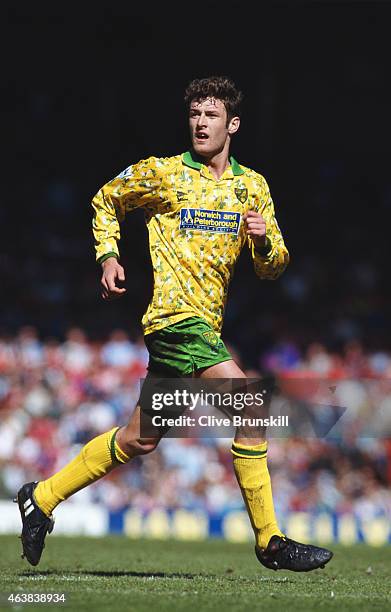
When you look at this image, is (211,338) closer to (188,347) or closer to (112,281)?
(188,347)

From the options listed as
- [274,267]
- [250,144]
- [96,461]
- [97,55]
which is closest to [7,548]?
[96,461]

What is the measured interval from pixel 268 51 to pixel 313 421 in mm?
11072

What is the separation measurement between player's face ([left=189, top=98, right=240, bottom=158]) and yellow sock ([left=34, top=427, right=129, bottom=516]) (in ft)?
5.30

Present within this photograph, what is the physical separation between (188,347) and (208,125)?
1213mm

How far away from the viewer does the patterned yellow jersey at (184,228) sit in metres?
6.36

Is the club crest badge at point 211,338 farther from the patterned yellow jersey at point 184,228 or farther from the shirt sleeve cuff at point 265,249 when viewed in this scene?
the shirt sleeve cuff at point 265,249

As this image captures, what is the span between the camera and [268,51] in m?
20.7

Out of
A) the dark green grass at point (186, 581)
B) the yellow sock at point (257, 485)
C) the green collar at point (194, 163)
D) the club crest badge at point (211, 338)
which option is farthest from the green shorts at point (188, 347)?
the dark green grass at point (186, 581)

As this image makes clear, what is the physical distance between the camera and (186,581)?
6.41 m

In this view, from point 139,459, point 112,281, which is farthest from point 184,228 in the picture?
point 139,459

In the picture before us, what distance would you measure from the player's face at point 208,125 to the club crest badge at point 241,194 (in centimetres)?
24

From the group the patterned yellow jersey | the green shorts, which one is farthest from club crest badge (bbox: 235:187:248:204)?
the green shorts

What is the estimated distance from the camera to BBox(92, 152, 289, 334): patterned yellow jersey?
6.36 m

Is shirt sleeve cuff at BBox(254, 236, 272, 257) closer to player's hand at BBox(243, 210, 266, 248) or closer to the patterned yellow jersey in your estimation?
the patterned yellow jersey
